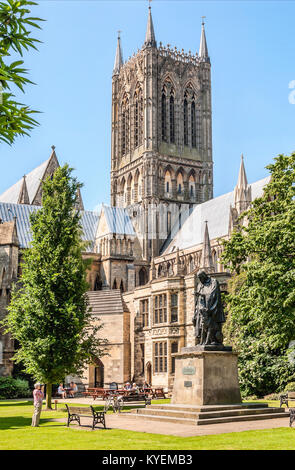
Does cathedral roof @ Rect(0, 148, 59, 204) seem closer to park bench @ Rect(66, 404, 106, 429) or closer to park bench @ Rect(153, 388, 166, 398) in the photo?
park bench @ Rect(153, 388, 166, 398)

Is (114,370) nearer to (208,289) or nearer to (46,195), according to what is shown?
(46,195)

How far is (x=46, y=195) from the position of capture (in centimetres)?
3130

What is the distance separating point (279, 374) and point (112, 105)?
77.6 metres

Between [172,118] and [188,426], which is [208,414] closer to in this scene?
[188,426]

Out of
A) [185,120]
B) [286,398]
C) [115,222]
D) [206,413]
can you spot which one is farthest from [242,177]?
[206,413]

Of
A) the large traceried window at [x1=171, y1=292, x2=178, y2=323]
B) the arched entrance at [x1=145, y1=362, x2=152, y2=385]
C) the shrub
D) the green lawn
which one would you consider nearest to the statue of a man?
the green lawn

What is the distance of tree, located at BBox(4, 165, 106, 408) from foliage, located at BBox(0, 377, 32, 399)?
12.5 m

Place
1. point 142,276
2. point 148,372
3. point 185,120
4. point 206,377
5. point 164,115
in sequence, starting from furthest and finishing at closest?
point 185,120
point 164,115
point 142,276
point 148,372
point 206,377

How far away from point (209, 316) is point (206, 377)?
6.79 ft

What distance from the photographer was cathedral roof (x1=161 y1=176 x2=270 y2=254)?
69812 millimetres

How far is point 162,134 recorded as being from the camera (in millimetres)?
92000

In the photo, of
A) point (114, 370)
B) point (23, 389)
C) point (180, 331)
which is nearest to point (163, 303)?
point (180, 331)

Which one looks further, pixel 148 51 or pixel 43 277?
pixel 148 51

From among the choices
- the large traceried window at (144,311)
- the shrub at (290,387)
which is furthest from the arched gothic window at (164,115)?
the shrub at (290,387)
